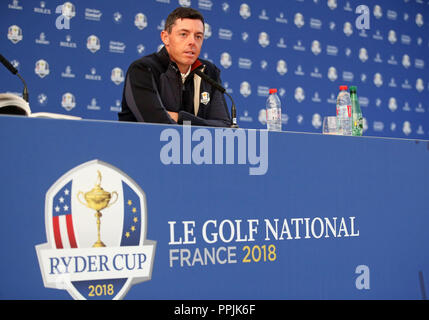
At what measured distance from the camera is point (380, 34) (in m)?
4.91

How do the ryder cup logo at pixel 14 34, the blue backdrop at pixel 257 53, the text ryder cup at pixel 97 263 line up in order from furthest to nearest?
the blue backdrop at pixel 257 53
the ryder cup logo at pixel 14 34
the text ryder cup at pixel 97 263

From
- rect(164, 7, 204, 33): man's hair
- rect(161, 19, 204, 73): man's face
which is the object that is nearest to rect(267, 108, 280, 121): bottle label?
rect(161, 19, 204, 73): man's face

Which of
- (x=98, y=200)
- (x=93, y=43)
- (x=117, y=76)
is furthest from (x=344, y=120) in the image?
(x=93, y=43)

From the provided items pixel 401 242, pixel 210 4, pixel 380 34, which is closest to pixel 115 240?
pixel 401 242

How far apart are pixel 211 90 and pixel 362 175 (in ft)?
2.91

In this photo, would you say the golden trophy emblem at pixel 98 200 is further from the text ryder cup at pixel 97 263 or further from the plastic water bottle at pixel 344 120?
Answer: the plastic water bottle at pixel 344 120

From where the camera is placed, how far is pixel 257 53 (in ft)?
13.9

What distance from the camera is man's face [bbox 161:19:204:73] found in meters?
2.17

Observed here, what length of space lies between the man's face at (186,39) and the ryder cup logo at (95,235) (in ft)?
3.29

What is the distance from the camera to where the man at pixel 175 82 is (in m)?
2.01

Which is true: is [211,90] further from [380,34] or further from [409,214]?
[380,34]

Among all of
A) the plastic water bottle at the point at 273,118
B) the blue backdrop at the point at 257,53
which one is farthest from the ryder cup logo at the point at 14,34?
the plastic water bottle at the point at 273,118

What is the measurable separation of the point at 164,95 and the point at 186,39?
28 centimetres

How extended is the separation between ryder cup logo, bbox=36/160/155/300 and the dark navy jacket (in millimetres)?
630
